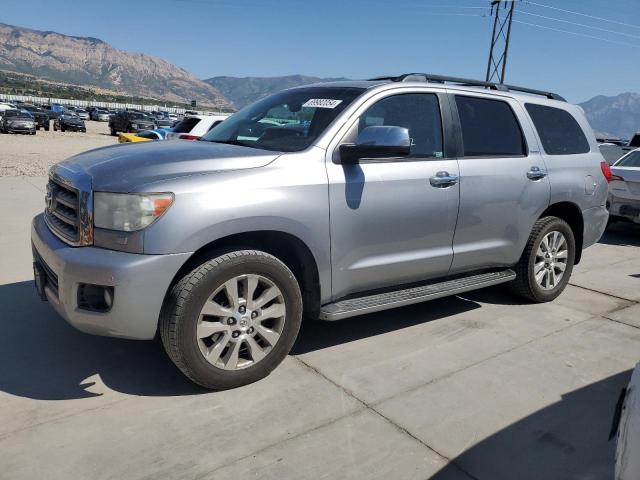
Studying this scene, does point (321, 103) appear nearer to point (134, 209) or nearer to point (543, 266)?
point (134, 209)

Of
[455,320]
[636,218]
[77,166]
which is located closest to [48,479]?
[77,166]

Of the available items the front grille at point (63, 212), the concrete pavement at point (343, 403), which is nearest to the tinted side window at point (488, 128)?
the concrete pavement at point (343, 403)

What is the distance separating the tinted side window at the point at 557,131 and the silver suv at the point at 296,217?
0.04 meters

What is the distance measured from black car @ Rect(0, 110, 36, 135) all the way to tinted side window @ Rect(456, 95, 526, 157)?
108 ft

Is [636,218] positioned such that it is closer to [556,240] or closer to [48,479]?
[556,240]

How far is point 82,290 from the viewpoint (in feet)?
9.75

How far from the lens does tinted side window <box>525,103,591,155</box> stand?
4.91 meters

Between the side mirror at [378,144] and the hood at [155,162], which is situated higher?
the side mirror at [378,144]

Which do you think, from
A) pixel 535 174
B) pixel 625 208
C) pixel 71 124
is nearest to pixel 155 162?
pixel 535 174

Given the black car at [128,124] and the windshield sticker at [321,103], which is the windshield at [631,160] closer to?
the windshield sticker at [321,103]

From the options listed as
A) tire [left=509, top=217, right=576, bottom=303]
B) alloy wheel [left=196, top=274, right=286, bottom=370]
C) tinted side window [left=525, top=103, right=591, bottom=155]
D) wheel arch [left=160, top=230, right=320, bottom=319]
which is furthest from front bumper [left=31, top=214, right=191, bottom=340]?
tinted side window [left=525, top=103, right=591, bottom=155]

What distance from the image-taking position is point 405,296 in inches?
153

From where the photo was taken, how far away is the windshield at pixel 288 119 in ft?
12.1

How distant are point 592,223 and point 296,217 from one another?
11.2ft
